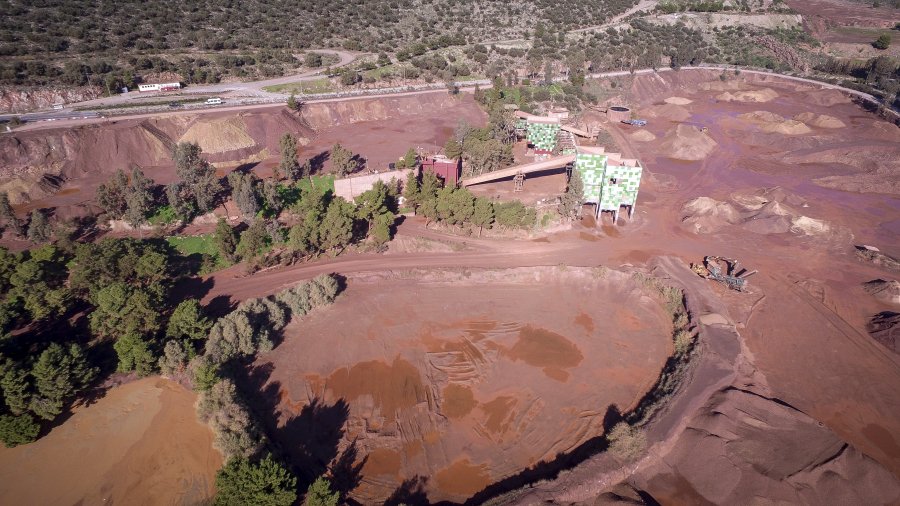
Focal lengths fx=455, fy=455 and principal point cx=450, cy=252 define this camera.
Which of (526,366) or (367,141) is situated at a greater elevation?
(367,141)

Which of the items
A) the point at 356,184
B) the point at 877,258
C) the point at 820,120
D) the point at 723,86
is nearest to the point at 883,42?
the point at 723,86

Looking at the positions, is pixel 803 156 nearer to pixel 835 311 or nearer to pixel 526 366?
pixel 835 311

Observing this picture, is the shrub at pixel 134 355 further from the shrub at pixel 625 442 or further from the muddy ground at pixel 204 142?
the shrub at pixel 625 442

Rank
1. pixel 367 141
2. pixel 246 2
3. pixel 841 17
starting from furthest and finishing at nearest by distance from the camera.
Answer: pixel 841 17, pixel 246 2, pixel 367 141

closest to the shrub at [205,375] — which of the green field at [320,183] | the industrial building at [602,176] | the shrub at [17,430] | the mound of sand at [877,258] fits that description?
the shrub at [17,430]

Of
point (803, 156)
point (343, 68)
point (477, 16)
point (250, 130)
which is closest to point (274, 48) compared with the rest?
point (343, 68)

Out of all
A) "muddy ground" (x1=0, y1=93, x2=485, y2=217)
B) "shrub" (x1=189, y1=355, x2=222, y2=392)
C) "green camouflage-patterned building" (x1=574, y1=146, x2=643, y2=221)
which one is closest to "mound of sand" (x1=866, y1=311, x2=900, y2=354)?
"green camouflage-patterned building" (x1=574, y1=146, x2=643, y2=221)
